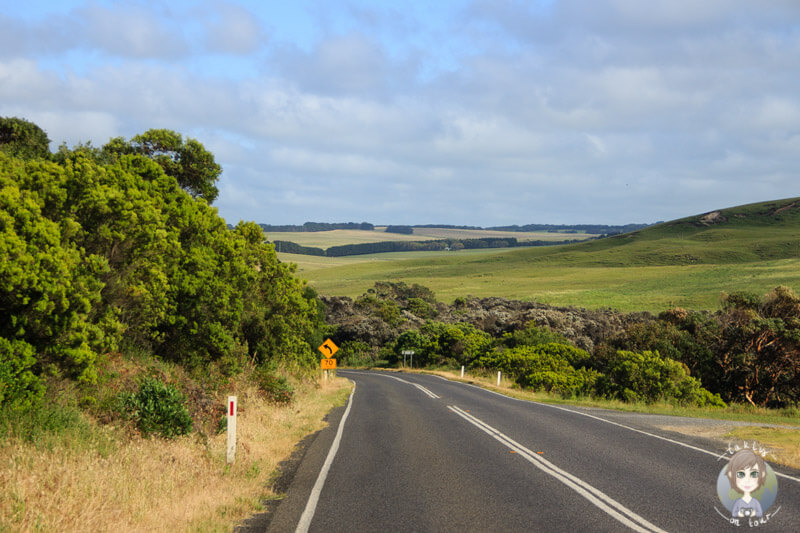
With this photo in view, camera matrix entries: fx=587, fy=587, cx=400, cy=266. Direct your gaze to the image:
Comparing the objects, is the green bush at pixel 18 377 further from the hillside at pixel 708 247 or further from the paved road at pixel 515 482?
the hillside at pixel 708 247

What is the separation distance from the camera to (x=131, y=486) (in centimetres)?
717

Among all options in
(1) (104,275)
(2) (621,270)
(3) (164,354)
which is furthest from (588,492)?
(2) (621,270)

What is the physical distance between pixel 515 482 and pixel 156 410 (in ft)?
20.2

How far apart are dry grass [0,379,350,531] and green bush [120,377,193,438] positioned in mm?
315

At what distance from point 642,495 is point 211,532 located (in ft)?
18.1

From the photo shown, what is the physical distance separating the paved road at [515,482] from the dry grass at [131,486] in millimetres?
792

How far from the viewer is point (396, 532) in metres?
6.43

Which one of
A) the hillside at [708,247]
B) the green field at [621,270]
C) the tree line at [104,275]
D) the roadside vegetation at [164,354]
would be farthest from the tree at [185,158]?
the hillside at [708,247]

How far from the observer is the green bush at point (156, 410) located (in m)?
9.86

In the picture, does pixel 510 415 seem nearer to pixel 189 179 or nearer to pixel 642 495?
pixel 642 495

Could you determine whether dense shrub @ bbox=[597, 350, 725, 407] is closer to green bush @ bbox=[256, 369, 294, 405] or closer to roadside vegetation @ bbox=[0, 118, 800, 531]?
roadside vegetation @ bbox=[0, 118, 800, 531]

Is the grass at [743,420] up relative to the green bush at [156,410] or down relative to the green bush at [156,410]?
down

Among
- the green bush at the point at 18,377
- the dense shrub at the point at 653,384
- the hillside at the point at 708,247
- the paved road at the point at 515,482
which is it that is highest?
the hillside at the point at 708,247

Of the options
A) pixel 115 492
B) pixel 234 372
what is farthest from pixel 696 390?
pixel 115 492
